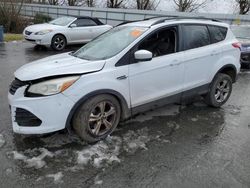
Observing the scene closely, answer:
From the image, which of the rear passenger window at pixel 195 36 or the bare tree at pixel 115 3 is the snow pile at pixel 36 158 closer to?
the rear passenger window at pixel 195 36

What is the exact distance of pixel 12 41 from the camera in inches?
557

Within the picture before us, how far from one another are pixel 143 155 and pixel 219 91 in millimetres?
2598

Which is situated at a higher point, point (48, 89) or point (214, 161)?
point (48, 89)

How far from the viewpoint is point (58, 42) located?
12.4 metres

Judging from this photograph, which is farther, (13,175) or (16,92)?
(16,92)

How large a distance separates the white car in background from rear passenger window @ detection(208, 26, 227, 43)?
316 inches

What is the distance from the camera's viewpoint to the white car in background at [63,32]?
12.0 m

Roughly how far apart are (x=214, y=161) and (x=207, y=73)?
2.04 m

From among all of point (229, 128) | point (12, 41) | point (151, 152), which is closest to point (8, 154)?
point (151, 152)

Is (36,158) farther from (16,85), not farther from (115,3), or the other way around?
(115,3)

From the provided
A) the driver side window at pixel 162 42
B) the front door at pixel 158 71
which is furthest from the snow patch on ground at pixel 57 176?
the driver side window at pixel 162 42

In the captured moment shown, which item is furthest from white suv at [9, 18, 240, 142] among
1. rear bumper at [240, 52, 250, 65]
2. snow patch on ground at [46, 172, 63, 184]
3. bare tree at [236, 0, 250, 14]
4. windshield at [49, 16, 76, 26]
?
bare tree at [236, 0, 250, 14]

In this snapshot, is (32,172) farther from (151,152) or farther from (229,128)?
(229,128)


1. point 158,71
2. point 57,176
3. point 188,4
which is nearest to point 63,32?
point 158,71
